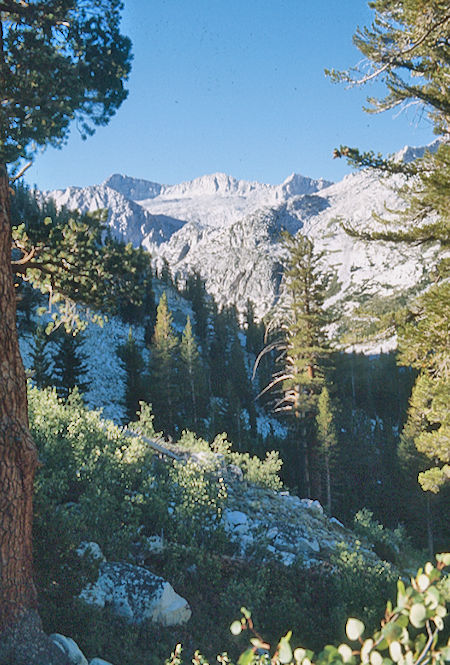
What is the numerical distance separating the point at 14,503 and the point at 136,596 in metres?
3.00

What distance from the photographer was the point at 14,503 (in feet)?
15.4

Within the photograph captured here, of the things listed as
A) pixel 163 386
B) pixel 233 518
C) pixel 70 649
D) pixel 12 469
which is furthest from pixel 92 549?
pixel 163 386

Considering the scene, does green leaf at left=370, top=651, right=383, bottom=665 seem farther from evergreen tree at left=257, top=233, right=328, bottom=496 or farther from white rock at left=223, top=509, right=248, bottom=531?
evergreen tree at left=257, top=233, right=328, bottom=496

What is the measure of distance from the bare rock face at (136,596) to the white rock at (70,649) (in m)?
1.02

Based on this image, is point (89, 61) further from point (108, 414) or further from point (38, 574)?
point (108, 414)

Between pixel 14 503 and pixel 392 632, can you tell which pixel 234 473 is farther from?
pixel 392 632

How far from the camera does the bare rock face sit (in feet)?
20.6

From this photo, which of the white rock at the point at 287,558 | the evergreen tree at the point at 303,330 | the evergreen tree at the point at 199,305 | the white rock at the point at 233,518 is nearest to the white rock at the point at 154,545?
the white rock at the point at 233,518

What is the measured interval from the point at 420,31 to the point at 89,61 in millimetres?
5304

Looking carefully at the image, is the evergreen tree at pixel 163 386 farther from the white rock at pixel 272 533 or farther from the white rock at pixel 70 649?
the white rock at pixel 70 649

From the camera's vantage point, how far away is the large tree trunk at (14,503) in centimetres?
447

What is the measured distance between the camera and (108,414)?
33719 millimetres

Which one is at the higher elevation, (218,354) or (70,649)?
(218,354)

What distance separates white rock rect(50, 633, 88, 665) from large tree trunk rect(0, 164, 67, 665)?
25 centimetres
